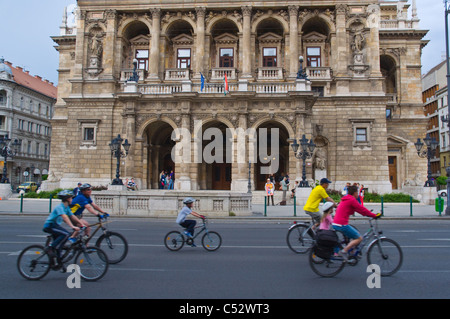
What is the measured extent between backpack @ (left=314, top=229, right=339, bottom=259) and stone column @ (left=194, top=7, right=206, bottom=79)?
99.9 feet

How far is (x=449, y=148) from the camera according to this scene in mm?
59156

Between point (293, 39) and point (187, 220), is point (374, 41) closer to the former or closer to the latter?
point (293, 39)

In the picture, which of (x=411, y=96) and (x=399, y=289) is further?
(x=411, y=96)

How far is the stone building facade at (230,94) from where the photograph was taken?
32.2 meters

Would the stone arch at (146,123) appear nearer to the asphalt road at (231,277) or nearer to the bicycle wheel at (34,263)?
the asphalt road at (231,277)

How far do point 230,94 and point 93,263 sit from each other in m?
26.0

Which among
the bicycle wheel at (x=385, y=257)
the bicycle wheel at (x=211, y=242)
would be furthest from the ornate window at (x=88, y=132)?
the bicycle wheel at (x=385, y=257)

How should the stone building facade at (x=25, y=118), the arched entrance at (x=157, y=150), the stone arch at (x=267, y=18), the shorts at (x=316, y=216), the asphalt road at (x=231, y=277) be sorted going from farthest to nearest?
the stone building facade at (x=25, y=118) < the stone arch at (x=267, y=18) < the arched entrance at (x=157, y=150) < the shorts at (x=316, y=216) < the asphalt road at (x=231, y=277)

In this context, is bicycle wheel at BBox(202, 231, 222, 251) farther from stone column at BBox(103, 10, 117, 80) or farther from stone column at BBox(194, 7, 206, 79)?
stone column at BBox(103, 10, 117, 80)

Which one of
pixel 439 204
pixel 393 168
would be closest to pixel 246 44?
pixel 393 168

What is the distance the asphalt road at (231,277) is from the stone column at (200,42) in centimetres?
2685

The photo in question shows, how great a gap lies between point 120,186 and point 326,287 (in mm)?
23699
